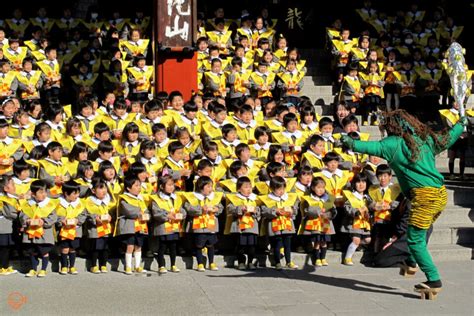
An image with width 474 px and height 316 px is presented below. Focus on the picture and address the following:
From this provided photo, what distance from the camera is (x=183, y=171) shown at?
40.7 ft

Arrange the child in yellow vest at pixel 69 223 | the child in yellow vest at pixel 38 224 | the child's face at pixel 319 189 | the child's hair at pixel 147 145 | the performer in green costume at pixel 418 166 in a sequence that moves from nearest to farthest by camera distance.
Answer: the performer in green costume at pixel 418 166 → the child in yellow vest at pixel 38 224 → the child in yellow vest at pixel 69 223 → the child's face at pixel 319 189 → the child's hair at pixel 147 145

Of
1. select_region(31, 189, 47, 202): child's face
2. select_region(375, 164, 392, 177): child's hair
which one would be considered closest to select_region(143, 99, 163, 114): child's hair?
select_region(31, 189, 47, 202): child's face

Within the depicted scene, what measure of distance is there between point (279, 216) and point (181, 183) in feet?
4.96

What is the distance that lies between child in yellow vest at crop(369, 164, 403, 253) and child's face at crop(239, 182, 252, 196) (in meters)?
1.61

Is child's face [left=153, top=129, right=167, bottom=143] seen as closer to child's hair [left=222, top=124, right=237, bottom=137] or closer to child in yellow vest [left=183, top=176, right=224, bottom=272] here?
child's hair [left=222, top=124, right=237, bottom=137]

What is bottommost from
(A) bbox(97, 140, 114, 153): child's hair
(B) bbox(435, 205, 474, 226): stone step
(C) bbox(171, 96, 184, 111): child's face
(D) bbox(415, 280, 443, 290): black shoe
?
(D) bbox(415, 280, 443, 290): black shoe

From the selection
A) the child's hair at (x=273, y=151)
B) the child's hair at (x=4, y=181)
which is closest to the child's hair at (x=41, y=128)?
the child's hair at (x=4, y=181)

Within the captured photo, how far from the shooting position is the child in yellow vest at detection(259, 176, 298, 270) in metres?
11.7

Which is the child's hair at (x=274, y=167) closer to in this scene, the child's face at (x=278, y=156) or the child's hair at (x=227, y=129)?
the child's face at (x=278, y=156)

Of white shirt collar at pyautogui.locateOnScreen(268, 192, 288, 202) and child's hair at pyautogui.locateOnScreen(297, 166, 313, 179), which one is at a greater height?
child's hair at pyautogui.locateOnScreen(297, 166, 313, 179)

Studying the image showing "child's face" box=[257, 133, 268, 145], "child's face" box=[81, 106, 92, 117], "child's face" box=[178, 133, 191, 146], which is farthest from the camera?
"child's face" box=[81, 106, 92, 117]

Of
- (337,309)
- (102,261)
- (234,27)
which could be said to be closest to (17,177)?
(102,261)

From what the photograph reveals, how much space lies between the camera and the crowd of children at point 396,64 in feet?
54.7

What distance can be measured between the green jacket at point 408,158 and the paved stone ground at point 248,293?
129 cm
